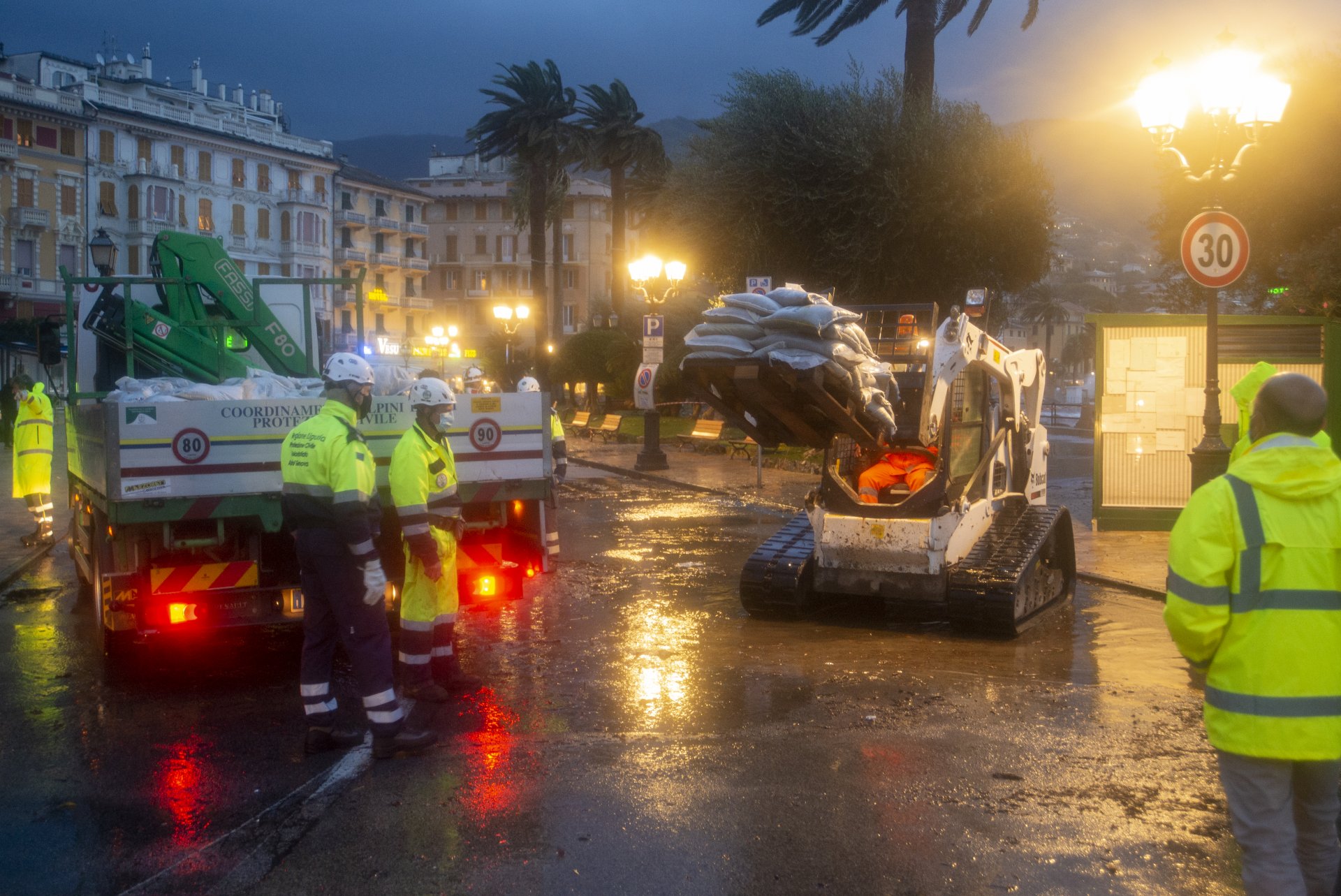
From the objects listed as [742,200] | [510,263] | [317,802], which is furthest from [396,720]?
[510,263]

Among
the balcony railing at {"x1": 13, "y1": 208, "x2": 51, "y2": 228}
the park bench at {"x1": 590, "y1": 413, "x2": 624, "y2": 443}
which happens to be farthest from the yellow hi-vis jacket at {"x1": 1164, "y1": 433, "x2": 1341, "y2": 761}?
the balcony railing at {"x1": 13, "y1": 208, "x2": 51, "y2": 228}

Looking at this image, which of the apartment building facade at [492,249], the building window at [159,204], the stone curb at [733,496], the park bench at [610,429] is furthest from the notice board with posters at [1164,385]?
the apartment building facade at [492,249]

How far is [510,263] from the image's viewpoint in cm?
9425

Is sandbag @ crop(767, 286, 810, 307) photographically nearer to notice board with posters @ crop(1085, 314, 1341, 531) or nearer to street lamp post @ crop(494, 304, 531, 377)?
notice board with posters @ crop(1085, 314, 1341, 531)

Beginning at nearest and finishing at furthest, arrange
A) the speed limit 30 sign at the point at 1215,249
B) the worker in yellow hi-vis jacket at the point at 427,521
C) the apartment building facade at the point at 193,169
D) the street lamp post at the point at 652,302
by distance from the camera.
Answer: the worker in yellow hi-vis jacket at the point at 427,521 → the speed limit 30 sign at the point at 1215,249 → the street lamp post at the point at 652,302 → the apartment building facade at the point at 193,169

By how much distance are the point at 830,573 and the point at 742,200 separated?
640 inches

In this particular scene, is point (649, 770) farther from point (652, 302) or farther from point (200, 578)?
point (652, 302)

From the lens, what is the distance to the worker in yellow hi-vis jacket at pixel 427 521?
22.1 feet

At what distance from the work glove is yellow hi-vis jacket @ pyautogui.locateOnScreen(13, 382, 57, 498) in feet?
31.3

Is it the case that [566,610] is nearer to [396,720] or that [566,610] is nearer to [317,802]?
[396,720]

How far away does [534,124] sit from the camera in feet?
133

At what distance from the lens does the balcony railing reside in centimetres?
5709

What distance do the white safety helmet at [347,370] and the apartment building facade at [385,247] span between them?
72294 mm

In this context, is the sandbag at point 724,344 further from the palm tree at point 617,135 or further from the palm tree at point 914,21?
the palm tree at point 617,135
